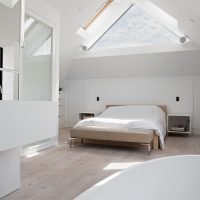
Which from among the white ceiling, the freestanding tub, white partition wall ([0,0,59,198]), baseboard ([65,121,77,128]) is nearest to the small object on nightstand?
baseboard ([65,121,77,128])

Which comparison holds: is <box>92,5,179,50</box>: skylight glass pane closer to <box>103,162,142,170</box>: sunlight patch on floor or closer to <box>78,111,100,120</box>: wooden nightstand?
<box>78,111,100,120</box>: wooden nightstand

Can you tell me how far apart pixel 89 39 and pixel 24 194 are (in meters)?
4.12

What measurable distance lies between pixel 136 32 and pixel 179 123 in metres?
2.46

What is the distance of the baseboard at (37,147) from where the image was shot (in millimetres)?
3031

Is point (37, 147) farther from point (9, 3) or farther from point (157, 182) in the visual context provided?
point (157, 182)

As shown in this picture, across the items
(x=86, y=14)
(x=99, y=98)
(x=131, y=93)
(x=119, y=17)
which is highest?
(x=119, y=17)

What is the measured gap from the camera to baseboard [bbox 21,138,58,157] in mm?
3031

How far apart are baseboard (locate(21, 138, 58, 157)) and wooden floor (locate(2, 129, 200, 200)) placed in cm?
11

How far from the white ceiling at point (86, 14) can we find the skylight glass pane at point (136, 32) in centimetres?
68

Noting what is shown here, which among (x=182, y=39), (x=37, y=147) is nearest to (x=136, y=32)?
(x=182, y=39)

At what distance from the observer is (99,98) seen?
5.89m

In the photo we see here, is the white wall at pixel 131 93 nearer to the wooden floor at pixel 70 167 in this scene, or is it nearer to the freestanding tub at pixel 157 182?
the wooden floor at pixel 70 167

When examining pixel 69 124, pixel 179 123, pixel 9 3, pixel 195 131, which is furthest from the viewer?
pixel 69 124

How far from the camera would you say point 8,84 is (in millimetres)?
2105
